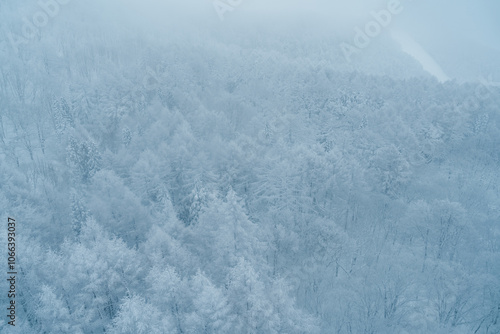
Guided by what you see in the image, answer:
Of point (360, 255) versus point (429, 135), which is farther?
point (429, 135)

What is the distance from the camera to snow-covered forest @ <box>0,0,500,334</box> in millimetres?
26875

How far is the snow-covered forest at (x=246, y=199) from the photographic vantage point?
26875 millimetres

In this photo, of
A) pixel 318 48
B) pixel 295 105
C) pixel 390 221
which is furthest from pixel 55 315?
pixel 318 48

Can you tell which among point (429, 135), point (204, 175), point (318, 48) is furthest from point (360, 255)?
point (318, 48)

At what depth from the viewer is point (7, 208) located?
36312 millimetres

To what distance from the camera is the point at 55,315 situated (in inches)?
918

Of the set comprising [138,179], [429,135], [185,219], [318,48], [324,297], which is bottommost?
[324,297]

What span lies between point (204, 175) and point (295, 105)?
1392 inches

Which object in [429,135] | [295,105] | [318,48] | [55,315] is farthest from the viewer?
[318,48]

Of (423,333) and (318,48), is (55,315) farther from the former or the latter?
(318,48)

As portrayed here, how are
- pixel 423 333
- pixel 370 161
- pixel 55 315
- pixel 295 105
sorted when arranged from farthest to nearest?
pixel 295 105 → pixel 370 161 → pixel 423 333 → pixel 55 315

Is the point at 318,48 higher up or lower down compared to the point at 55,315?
higher up

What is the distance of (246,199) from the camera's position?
46188 mm

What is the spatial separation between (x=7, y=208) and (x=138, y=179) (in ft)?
48.6
